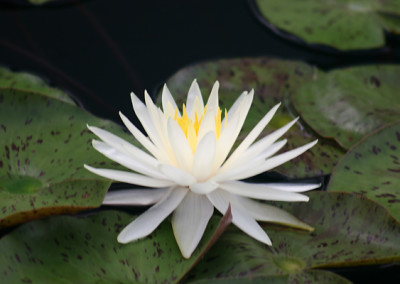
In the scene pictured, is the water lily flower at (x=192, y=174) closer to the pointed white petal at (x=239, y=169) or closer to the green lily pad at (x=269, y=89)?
the pointed white petal at (x=239, y=169)

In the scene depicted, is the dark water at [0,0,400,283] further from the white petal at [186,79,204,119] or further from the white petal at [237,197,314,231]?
the white petal at [237,197,314,231]

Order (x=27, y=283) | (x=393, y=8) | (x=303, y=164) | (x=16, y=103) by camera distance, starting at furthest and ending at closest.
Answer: (x=393, y=8) → (x=303, y=164) → (x=16, y=103) → (x=27, y=283)

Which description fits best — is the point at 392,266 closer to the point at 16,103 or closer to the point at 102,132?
the point at 102,132

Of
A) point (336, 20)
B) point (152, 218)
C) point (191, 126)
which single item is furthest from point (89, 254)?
point (336, 20)

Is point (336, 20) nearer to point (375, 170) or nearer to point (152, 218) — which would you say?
point (375, 170)

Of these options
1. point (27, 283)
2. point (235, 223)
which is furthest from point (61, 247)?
point (235, 223)

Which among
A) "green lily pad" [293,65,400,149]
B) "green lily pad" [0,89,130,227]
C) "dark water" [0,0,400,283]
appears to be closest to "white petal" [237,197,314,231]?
"green lily pad" [0,89,130,227]
